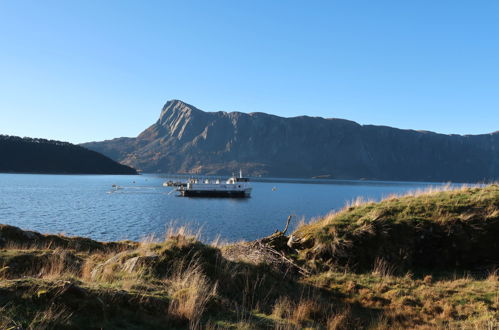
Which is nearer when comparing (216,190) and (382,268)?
(382,268)

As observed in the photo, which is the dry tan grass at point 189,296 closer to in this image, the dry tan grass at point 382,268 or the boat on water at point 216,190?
the dry tan grass at point 382,268

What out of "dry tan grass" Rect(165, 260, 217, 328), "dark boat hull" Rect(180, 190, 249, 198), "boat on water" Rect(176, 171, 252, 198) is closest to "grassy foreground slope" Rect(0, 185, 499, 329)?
"dry tan grass" Rect(165, 260, 217, 328)

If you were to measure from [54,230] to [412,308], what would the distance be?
4246 centimetres

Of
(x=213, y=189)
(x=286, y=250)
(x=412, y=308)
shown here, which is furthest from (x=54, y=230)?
(x=213, y=189)

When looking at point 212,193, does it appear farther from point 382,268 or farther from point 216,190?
point 382,268

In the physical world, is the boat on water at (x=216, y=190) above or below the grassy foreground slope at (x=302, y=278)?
below

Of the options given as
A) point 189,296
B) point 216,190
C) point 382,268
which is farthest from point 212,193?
point 189,296

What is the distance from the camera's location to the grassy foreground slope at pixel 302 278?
5.87 metres

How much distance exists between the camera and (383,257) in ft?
37.0

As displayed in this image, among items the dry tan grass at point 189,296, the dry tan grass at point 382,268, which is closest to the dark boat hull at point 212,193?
the dry tan grass at point 382,268

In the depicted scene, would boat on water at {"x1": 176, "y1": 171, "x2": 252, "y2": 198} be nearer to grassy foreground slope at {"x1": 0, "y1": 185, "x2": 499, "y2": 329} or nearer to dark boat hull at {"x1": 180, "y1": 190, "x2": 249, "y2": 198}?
dark boat hull at {"x1": 180, "y1": 190, "x2": 249, "y2": 198}

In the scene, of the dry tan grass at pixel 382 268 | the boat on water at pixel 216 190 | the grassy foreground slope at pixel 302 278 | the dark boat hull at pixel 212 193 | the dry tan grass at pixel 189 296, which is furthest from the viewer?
the boat on water at pixel 216 190

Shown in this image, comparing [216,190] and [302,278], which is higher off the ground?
[302,278]

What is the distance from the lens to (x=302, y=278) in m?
10.4
